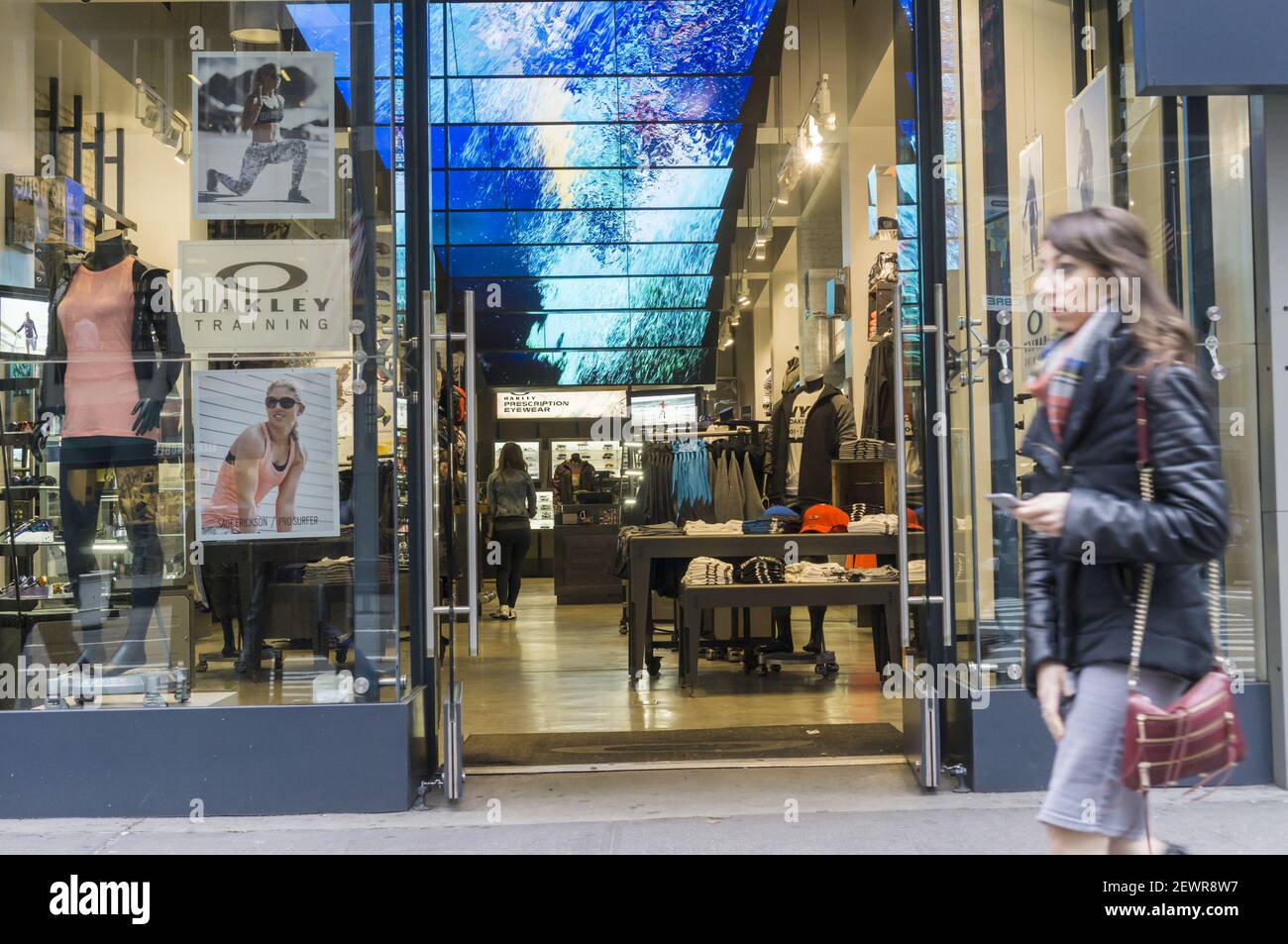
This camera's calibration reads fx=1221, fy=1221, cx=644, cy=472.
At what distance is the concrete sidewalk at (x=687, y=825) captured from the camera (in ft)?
12.6

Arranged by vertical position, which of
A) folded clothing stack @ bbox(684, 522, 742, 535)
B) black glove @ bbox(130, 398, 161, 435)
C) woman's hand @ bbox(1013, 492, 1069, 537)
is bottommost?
folded clothing stack @ bbox(684, 522, 742, 535)

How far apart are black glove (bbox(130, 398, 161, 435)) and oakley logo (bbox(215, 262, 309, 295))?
1.75 ft

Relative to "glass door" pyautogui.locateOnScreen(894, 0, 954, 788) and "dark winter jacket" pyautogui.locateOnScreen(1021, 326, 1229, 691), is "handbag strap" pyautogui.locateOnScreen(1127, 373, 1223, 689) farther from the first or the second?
"glass door" pyautogui.locateOnScreen(894, 0, 954, 788)

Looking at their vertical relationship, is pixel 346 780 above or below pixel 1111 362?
below

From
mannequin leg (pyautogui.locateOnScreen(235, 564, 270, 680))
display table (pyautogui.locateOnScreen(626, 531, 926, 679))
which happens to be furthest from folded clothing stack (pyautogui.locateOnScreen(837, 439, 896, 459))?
mannequin leg (pyautogui.locateOnScreen(235, 564, 270, 680))

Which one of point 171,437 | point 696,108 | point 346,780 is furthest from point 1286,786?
point 696,108

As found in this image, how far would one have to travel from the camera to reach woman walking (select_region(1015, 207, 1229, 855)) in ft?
6.67

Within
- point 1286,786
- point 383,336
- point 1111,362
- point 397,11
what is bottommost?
point 1286,786

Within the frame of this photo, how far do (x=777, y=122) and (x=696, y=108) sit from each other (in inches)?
44.0

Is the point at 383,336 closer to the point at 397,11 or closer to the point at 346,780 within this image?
the point at 397,11

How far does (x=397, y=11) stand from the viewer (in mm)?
4535

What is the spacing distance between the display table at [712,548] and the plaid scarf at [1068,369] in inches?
188

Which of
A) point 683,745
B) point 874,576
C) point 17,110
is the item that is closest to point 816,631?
point 874,576

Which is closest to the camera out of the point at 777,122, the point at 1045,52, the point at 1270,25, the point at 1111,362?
the point at 1111,362
